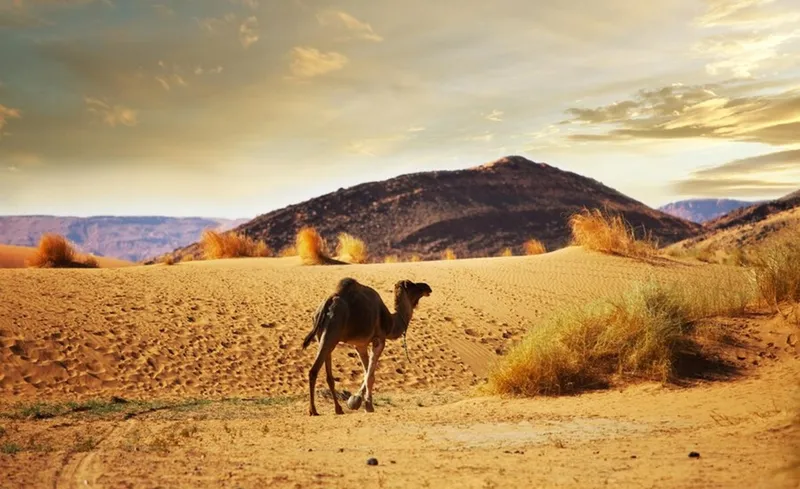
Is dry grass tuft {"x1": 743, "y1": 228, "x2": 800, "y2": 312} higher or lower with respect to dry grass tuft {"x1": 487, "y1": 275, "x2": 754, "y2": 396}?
higher

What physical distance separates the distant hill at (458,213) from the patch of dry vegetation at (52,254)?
25.0 metres

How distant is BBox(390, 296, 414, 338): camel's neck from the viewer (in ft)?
37.6

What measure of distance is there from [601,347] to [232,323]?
929cm

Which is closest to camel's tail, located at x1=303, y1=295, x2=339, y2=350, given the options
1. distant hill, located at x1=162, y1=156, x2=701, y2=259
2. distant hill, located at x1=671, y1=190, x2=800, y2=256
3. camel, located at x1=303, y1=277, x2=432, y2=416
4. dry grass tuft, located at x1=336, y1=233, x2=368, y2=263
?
camel, located at x1=303, y1=277, x2=432, y2=416

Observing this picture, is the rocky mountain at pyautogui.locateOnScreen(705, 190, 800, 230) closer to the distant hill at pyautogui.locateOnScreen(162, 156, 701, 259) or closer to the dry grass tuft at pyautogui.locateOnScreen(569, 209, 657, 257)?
the distant hill at pyautogui.locateOnScreen(162, 156, 701, 259)

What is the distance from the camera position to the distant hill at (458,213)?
54.6 metres

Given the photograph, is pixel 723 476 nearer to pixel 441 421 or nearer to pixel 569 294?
pixel 441 421

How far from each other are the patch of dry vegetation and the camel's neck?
1848 cm

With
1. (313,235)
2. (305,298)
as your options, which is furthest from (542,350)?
(313,235)

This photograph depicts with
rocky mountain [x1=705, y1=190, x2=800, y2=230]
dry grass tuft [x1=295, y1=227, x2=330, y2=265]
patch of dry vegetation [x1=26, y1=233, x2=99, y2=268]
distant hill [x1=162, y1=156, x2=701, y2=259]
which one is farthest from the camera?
distant hill [x1=162, y1=156, x2=701, y2=259]

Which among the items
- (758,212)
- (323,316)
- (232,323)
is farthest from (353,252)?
(758,212)

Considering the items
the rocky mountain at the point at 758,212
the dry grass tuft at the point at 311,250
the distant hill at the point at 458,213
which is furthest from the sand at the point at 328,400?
the rocky mountain at the point at 758,212

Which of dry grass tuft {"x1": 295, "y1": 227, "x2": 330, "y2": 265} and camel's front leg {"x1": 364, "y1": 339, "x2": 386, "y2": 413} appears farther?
dry grass tuft {"x1": 295, "y1": 227, "x2": 330, "y2": 265}

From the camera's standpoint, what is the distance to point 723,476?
→ 5.12m
